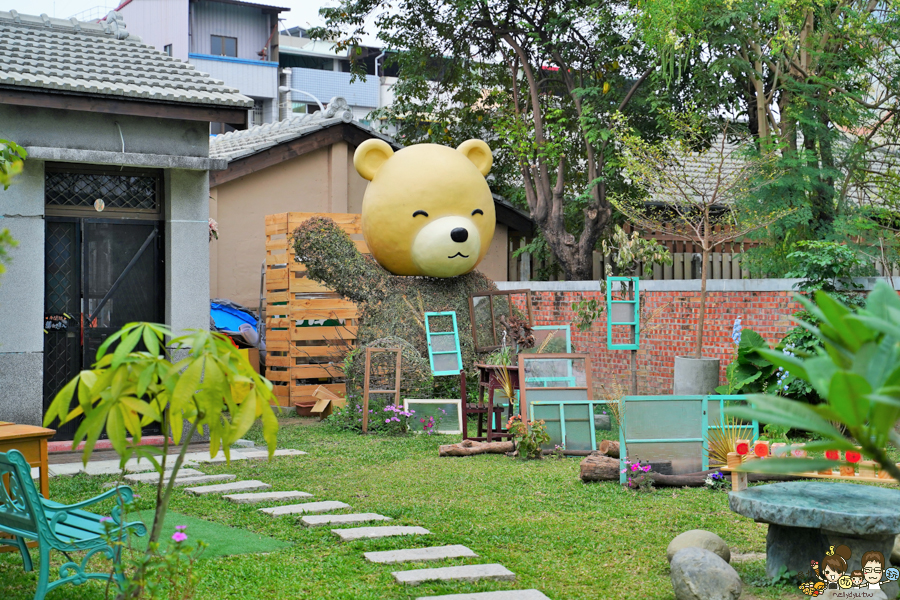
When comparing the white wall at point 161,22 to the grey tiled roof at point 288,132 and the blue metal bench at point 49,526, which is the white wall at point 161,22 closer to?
the grey tiled roof at point 288,132

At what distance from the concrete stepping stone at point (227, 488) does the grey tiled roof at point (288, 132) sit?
8186mm

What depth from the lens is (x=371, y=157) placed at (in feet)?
38.7

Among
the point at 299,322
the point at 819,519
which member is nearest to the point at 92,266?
the point at 299,322

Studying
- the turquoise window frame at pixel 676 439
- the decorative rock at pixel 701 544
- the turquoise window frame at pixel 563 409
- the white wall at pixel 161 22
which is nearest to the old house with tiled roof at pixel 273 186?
the turquoise window frame at pixel 563 409

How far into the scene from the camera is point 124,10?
3119cm

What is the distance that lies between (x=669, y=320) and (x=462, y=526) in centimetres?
644

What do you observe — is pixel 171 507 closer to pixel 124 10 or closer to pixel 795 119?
pixel 795 119

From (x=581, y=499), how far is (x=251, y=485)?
2715 mm

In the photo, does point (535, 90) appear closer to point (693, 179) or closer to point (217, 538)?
point (693, 179)

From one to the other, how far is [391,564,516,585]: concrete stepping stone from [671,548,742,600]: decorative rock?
2.95 feet

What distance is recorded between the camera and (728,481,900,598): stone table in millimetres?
4297

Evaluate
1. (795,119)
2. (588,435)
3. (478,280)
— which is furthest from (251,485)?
(795,119)

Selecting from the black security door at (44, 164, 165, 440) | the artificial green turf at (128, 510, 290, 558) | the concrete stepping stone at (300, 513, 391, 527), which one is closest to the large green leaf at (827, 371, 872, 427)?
the artificial green turf at (128, 510, 290, 558)

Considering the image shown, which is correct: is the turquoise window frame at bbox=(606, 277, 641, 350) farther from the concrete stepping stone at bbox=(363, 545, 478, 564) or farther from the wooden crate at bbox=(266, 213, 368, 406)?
the concrete stepping stone at bbox=(363, 545, 478, 564)
